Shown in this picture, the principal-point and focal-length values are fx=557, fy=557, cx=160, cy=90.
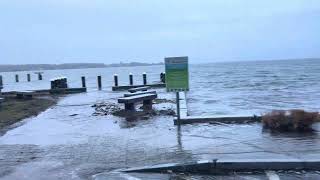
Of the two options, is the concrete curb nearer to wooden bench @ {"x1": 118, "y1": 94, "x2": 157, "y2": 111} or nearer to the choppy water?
wooden bench @ {"x1": 118, "y1": 94, "x2": 157, "y2": 111}

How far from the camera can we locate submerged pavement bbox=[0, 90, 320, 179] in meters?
8.96

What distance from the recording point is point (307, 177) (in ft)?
25.7

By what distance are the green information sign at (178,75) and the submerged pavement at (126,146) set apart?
971 millimetres

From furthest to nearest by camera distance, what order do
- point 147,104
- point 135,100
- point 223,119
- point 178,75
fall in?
point 147,104 → point 135,100 → point 223,119 → point 178,75

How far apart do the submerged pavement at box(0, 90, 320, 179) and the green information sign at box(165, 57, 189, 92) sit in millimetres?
971

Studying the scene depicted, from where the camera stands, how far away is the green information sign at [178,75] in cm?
1360

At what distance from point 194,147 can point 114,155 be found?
149 cm

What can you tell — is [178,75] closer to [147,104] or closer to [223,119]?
[223,119]

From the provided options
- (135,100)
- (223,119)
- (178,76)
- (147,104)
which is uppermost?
(178,76)

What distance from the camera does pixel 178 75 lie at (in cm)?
1365

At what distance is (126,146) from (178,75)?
3.37m

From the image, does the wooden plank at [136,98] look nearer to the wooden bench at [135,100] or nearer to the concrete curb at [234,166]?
the wooden bench at [135,100]

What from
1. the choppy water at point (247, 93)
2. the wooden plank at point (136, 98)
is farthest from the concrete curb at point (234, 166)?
the choppy water at point (247, 93)

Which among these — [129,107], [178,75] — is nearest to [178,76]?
[178,75]
